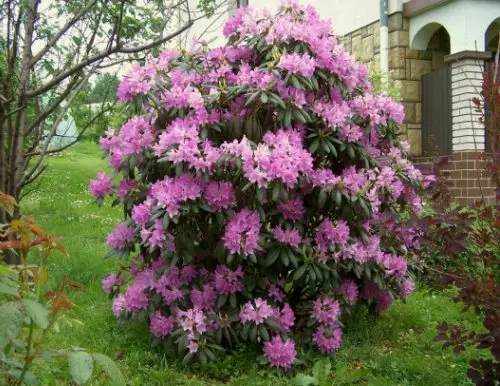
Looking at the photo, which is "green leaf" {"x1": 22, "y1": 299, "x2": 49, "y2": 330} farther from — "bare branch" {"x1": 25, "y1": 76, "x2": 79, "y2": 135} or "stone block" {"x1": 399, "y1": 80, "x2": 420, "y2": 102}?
"stone block" {"x1": 399, "y1": 80, "x2": 420, "y2": 102}

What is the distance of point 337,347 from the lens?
354cm

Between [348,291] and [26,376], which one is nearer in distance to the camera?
[26,376]

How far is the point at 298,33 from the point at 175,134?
949 mm

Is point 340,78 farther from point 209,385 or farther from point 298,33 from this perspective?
point 209,385

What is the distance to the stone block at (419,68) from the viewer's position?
9.56 meters

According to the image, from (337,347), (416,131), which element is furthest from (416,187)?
(416,131)

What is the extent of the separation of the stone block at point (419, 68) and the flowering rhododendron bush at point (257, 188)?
611 centimetres

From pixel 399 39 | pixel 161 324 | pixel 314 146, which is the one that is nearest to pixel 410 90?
pixel 399 39

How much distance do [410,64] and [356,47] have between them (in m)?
1.21

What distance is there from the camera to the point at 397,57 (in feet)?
31.0

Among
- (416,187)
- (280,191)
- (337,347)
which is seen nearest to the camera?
(280,191)

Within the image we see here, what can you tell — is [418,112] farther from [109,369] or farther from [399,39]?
[109,369]

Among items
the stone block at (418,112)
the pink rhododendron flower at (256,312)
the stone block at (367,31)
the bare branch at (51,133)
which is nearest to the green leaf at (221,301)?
the pink rhododendron flower at (256,312)

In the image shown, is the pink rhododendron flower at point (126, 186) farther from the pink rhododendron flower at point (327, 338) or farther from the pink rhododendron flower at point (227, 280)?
the pink rhododendron flower at point (327, 338)
